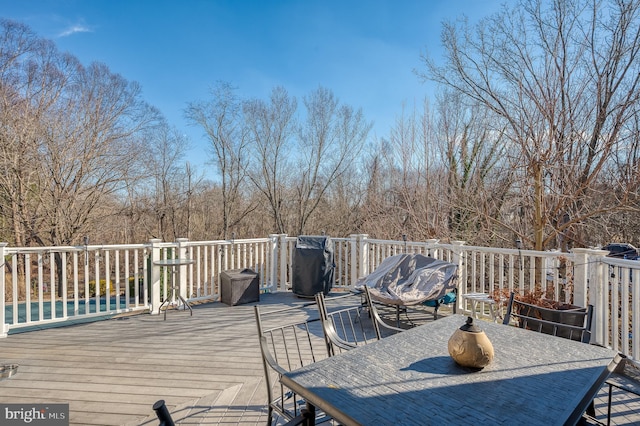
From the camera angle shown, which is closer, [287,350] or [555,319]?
[555,319]

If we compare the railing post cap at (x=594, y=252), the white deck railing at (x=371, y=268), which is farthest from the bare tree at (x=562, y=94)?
the railing post cap at (x=594, y=252)

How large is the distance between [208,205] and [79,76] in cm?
544

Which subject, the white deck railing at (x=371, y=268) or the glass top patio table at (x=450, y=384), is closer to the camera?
the glass top patio table at (x=450, y=384)

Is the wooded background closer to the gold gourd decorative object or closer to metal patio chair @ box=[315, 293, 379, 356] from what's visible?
metal patio chair @ box=[315, 293, 379, 356]

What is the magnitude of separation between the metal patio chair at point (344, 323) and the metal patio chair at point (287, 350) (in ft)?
0.26

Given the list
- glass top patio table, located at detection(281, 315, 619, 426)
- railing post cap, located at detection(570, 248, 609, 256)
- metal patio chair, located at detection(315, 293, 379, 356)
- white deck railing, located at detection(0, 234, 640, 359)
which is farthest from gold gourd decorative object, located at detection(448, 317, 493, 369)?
railing post cap, located at detection(570, 248, 609, 256)

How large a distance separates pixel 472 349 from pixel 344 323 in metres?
3.23

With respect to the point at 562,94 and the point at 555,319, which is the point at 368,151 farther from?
the point at 555,319

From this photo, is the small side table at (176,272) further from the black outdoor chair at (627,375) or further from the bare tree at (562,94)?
the bare tree at (562,94)

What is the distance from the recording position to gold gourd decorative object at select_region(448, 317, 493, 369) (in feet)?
4.35

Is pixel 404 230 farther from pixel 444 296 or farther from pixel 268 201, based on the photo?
pixel 268 201

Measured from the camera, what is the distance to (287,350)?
2971 mm

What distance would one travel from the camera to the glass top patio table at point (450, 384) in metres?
1.03

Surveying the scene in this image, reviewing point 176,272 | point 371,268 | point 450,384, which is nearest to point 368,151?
point 371,268
